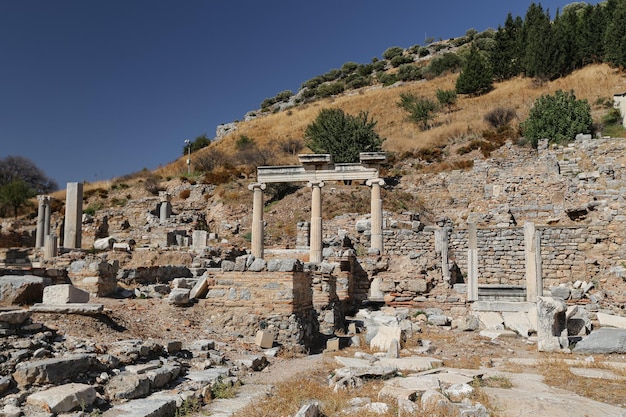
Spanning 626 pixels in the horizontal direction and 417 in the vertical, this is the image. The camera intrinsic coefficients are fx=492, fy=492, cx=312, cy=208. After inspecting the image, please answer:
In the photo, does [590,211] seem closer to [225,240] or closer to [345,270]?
[345,270]

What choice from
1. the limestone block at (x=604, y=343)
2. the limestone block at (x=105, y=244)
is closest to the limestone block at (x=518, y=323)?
the limestone block at (x=604, y=343)

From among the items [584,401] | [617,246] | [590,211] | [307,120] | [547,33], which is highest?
[547,33]

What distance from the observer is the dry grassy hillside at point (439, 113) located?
135 ft

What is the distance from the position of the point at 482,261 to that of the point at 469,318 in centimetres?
688

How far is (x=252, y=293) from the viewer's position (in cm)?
997

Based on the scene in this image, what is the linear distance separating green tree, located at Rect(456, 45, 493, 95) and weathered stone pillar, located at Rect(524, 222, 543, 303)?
39849mm

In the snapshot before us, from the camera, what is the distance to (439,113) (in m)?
49.8

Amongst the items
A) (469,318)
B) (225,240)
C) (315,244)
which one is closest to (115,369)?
(469,318)

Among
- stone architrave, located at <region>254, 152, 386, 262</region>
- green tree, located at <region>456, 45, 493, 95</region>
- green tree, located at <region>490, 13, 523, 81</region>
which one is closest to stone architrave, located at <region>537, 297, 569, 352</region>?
stone architrave, located at <region>254, 152, 386, 262</region>

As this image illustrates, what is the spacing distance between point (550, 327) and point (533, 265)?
6263 mm

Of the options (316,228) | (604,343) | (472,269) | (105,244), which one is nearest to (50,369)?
(604,343)

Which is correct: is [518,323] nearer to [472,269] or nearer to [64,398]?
[472,269]

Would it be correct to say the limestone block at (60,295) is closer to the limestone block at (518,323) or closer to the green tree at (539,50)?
the limestone block at (518,323)

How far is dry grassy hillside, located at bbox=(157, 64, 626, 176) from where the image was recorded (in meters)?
41.1
